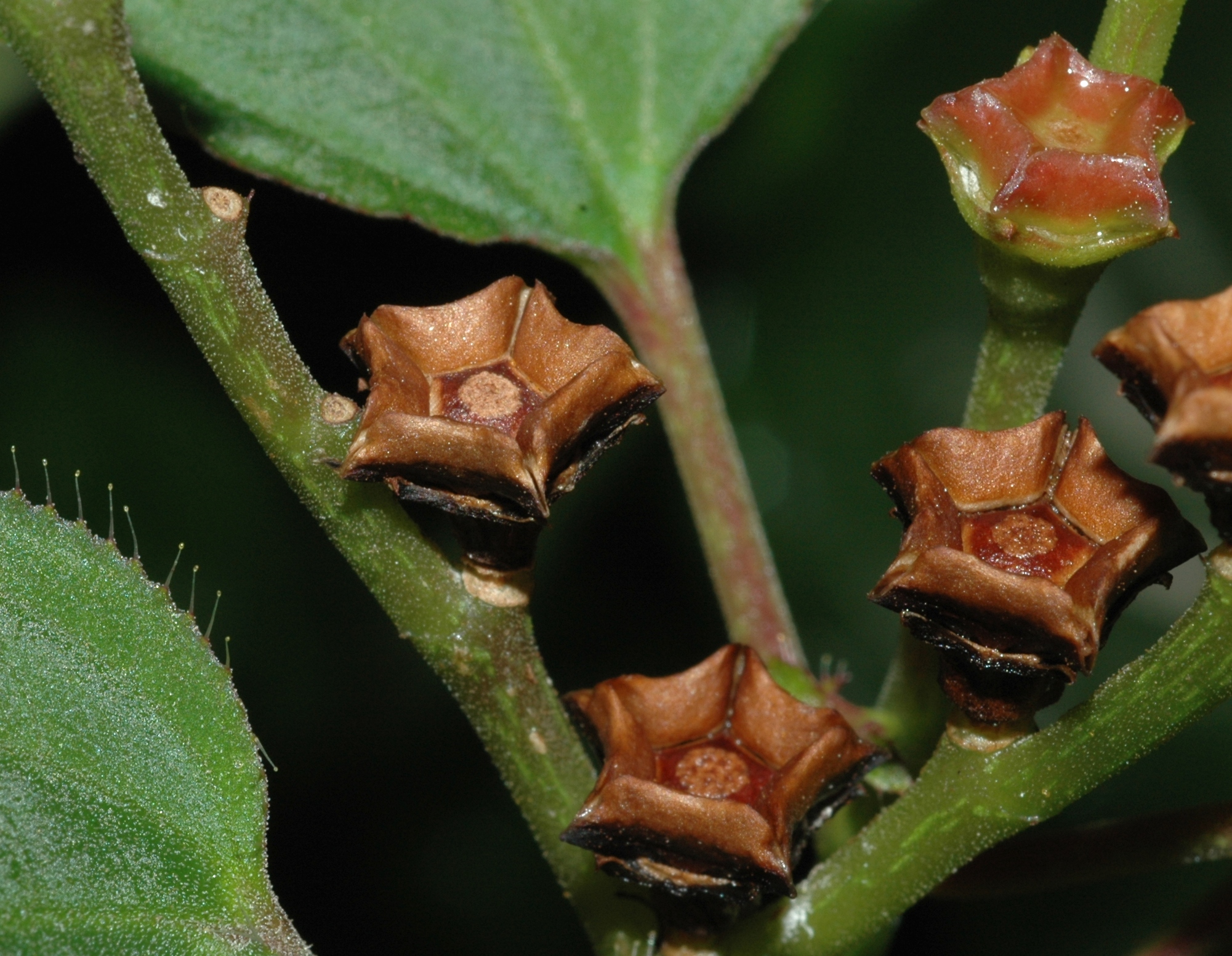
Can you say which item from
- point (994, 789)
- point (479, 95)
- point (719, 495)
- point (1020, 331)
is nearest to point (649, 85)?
point (479, 95)

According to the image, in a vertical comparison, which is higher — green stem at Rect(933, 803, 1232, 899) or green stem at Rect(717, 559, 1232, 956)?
green stem at Rect(717, 559, 1232, 956)

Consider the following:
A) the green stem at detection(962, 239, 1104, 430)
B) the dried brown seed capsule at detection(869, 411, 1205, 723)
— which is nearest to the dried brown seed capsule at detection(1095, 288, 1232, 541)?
the dried brown seed capsule at detection(869, 411, 1205, 723)

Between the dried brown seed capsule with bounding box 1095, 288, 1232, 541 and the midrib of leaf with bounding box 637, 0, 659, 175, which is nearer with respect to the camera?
the dried brown seed capsule with bounding box 1095, 288, 1232, 541

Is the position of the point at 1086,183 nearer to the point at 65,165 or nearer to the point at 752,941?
the point at 752,941

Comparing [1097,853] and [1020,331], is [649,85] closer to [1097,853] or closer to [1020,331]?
[1020,331]

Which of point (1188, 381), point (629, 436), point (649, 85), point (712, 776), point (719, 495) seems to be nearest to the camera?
point (1188, 381)

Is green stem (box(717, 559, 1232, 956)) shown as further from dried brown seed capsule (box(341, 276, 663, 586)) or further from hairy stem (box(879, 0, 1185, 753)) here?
dried brown seed capsule (box(341, 276, 663, 586))

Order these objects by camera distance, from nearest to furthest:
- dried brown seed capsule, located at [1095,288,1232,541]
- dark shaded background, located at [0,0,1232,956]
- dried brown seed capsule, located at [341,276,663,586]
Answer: dried brown seed capsule, located at [1095,288,1232,541]
dried brown seed capsule, located at [341,276,663,586]
dark shaded background, located at [0,0,1232,956]
